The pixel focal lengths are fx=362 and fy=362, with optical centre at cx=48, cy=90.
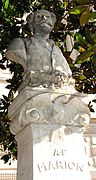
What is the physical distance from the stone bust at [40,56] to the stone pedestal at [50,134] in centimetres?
18

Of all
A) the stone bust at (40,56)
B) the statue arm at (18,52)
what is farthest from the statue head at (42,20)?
the statue arm at (18,52)

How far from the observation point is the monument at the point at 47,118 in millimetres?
3531

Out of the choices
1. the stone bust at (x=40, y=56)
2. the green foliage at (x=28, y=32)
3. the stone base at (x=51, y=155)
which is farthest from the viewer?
the green foliage at (x=28, y=32)

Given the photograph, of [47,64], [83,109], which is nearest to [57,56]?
[47,64]

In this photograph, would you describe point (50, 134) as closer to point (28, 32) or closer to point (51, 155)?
point (51, 155)

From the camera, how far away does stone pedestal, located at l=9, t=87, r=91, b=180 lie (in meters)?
3.50

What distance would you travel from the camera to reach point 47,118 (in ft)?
12.1

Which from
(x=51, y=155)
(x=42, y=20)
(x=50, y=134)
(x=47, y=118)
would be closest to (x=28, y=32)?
(x=42, y=20)

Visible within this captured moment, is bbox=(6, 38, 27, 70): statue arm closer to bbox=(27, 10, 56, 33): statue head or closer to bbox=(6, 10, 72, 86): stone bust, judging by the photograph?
bbox=(6, 10, 72, 86): stone bust

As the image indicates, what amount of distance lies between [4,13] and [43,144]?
215 cm

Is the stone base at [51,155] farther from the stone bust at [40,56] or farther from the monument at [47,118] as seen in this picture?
the stone bust at [40,56]

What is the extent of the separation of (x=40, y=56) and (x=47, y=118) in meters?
0.70

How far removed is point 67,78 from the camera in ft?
12.9

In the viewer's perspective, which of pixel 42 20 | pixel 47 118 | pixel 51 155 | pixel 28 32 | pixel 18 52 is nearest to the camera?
pixel 51 155
